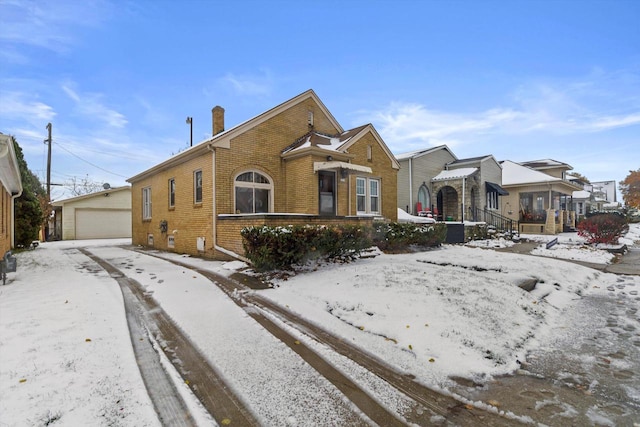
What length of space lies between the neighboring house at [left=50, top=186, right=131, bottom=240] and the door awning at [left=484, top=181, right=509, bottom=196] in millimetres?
27108

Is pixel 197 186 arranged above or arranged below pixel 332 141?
below

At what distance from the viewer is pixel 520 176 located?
77.6 feet

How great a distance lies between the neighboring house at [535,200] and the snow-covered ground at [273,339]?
16.1 metres

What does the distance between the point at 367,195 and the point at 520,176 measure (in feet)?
53.1

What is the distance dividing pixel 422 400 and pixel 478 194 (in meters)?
20.9

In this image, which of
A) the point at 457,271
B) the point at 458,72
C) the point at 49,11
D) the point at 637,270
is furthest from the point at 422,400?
the point at 458,72

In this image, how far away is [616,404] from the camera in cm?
273

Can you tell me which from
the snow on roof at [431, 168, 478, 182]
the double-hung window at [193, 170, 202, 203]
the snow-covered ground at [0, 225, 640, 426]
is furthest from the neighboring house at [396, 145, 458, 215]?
the double-hung window at [193, 170, 202, 203]

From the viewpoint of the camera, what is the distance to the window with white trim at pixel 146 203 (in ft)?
53.9

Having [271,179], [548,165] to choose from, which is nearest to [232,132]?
[271,179]

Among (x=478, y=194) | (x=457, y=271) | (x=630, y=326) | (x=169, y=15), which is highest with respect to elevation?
(x=169, y=15)

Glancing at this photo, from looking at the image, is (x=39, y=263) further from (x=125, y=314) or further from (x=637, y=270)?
(x=637, y=270)

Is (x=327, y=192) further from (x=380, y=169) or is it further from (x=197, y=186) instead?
(x=197, y=186)

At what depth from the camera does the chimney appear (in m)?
14.3
